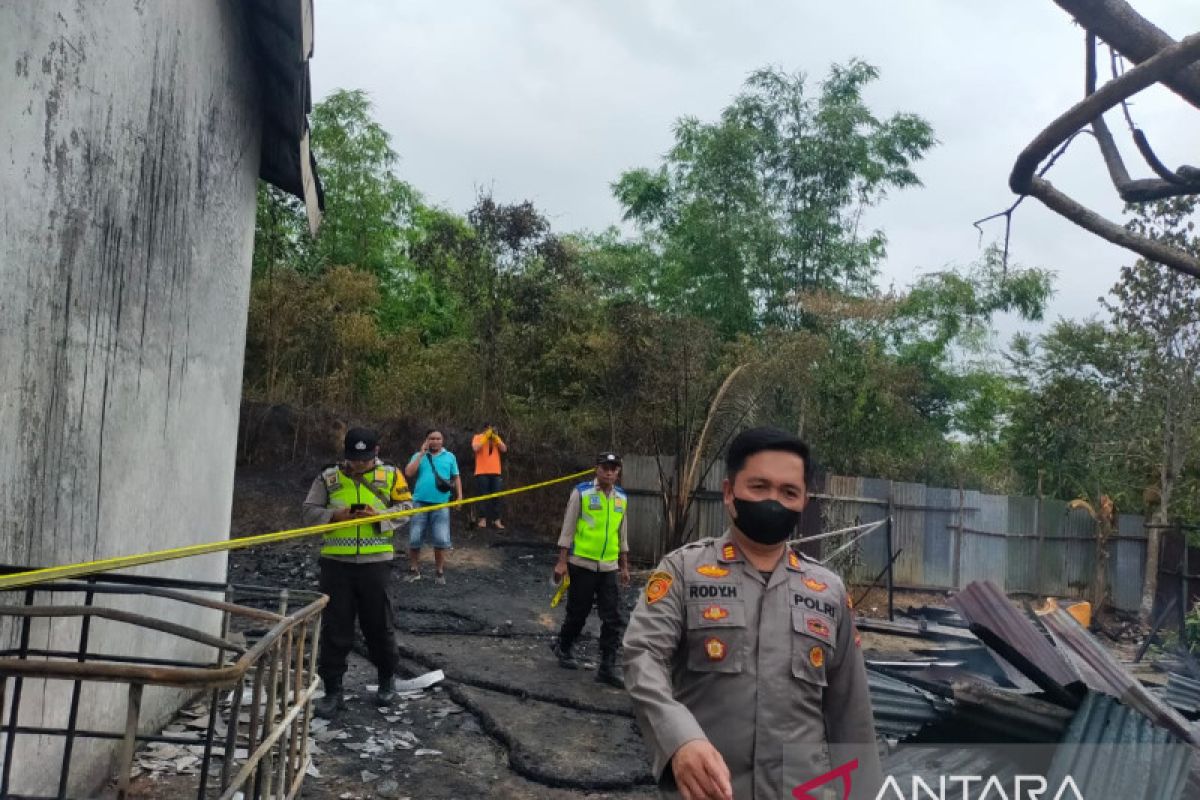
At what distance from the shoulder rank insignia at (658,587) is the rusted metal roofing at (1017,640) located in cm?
331

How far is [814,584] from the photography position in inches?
104

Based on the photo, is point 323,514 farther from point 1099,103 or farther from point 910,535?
point 910,535

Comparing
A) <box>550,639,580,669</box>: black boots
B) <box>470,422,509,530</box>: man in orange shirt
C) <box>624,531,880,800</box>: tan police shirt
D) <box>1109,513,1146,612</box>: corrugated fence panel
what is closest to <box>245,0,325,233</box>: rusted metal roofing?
<box>550,639,580,669</box>: black boots

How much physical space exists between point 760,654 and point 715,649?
0.12m

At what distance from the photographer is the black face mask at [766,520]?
2.60 metres

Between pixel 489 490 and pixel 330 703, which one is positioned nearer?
pixel 330 703

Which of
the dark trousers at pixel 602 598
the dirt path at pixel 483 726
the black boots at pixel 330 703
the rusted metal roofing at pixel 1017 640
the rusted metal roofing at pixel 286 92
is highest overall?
the rusted metal roofing at pixel 286 92

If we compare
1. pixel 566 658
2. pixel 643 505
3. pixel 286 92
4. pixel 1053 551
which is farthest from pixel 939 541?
pixel 286 92

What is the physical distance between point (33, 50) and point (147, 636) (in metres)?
3.15

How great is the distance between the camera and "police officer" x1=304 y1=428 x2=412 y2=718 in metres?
5.88

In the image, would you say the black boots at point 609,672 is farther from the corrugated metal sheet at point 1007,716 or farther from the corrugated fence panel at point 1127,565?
the corrugated fence panel at point 1127,565

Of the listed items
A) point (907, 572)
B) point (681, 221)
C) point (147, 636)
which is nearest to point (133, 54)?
point (147, 636)

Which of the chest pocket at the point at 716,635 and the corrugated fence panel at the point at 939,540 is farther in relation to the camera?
the corrugated fence panel at the point at 939,540

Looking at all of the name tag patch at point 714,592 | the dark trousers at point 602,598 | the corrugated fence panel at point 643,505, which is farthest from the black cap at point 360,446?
the corrugated fence panel at point 643,505
